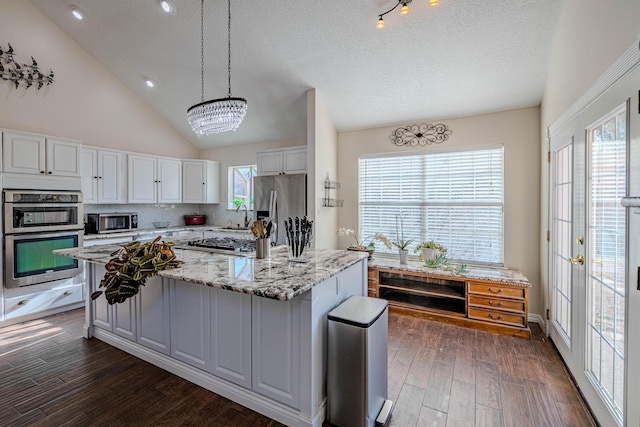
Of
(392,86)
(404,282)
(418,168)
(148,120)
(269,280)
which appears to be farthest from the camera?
(148,120)

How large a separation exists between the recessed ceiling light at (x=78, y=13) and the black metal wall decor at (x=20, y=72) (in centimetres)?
79

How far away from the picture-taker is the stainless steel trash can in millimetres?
1656

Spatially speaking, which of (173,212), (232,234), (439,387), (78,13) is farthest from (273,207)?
(78,13)

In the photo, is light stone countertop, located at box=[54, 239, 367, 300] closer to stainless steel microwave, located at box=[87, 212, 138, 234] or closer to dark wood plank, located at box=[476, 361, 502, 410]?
dark wood plank, located at box=[476, 361, 502, 410]

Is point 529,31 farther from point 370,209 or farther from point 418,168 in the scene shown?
point 370,209

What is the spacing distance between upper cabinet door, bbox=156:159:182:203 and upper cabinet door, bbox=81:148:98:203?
0.91 meters

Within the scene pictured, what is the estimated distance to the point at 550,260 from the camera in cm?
298

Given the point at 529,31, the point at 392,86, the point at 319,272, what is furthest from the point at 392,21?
the point at 319,272

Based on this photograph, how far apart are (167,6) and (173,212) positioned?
351 centimetres

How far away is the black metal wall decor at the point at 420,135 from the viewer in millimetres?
3928

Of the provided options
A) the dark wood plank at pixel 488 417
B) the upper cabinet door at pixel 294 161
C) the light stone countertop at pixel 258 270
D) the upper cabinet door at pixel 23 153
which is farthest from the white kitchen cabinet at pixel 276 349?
the upper cabinet door at pixel 23 153

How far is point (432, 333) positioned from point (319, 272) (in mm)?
1936

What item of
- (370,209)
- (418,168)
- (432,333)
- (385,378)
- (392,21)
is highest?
(392,21)

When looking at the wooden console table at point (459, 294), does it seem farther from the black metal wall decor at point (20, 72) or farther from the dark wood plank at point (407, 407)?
the black metal wall decor at point (20, 72)
